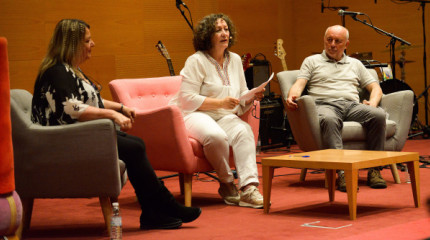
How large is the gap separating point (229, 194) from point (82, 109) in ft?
4.01

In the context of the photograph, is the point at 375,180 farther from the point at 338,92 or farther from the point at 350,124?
the point at 338,92

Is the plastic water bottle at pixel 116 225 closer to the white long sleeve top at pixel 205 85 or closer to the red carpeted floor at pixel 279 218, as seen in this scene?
the red carpeted floor at pixel 279 218

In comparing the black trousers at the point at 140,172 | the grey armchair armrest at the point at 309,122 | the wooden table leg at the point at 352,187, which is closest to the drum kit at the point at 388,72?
the grey armchair armrest at the point at 309,122

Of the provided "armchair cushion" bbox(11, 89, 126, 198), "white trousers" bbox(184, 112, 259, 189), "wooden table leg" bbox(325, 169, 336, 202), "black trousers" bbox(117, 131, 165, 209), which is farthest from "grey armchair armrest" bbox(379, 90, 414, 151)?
"armchair cushion" bbox(11, 89, 126, 198)

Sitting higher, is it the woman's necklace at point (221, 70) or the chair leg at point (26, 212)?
the woman's necklace at point (221, 70)

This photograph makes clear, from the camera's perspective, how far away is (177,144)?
3.71m

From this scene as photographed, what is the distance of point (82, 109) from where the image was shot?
3.05m

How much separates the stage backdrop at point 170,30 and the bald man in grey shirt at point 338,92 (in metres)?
2.28

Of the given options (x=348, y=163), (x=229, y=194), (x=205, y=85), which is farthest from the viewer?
(x=205, y=85)

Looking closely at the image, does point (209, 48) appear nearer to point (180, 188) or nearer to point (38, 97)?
point (180, 188)

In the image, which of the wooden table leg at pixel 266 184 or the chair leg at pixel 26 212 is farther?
the wooden table leg at pixel 266 184

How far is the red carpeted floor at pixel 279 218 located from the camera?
3025mm

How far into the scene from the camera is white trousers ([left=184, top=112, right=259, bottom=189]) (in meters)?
3.76

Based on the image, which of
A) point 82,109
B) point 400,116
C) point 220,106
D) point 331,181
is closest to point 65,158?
point 82,109
